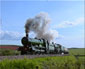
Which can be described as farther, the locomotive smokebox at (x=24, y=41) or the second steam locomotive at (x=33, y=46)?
the locomotive smokebox at (x=24, y=41)

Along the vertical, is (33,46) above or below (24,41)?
below

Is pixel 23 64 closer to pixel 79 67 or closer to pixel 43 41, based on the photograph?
pixel 79 67

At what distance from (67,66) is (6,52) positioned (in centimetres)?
1024

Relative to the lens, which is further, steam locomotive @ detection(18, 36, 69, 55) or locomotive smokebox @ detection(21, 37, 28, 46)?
locomotive smokebox @ detection(21, 37, 28, 46)

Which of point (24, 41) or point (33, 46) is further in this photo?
point (24, 41)

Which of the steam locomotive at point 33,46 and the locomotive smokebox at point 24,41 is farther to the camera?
the locomotive smokebox at point 24,41

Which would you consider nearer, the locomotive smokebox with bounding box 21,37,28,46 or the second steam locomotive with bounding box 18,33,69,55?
the second steam locomotive with bounding box 18,33,69,55

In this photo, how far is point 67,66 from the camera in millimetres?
20609

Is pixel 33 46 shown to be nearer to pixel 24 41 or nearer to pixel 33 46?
pixel 33 46

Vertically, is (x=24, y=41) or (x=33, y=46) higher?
(x=24, y=41)

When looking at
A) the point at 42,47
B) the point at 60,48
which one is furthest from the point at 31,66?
the point at 60,48

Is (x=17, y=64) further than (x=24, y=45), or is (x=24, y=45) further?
(x=24, y=45)

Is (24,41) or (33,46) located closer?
(33,46)

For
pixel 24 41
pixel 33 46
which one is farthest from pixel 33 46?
pixel 24 41
